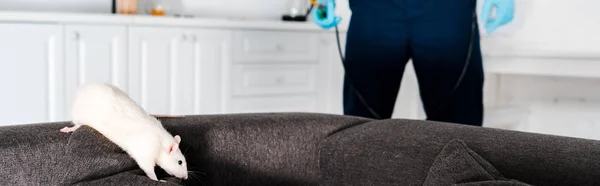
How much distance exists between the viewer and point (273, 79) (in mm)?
3666

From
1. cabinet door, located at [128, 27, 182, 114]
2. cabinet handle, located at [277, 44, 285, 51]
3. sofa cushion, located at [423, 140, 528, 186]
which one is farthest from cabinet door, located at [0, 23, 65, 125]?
sofa cushion, located at [423, 140, 528, 186]

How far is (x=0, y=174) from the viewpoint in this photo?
4.12 feet

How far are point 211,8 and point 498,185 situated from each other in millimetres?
2906

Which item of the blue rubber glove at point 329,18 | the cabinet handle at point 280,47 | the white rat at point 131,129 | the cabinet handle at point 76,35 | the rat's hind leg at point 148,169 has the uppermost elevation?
the blue rubber glove at point 329,18

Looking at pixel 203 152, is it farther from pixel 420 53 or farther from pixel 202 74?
pixel 202 74

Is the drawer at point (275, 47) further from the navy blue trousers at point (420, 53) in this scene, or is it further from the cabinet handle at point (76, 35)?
the navy blue trousers at point (420, 53)

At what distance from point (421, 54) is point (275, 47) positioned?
1.67 m

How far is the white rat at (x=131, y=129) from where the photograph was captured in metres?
1.28

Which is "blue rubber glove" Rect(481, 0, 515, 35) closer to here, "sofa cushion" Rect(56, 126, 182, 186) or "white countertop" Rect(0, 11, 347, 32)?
"sofa cushion" Rect(56, 126, 182, 186)

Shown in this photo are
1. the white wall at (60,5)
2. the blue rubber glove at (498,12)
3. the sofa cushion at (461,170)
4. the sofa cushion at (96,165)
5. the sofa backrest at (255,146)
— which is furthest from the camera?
the white wall at (60,5)

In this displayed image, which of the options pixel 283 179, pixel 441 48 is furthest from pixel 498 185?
pixel 441 48

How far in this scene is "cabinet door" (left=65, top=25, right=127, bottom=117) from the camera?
298 cm

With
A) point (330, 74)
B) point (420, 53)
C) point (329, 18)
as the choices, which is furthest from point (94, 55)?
point (420, 53)

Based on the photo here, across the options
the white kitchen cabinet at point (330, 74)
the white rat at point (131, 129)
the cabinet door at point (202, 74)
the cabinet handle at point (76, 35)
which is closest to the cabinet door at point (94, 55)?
the cabinet handle at point (76, 35)
